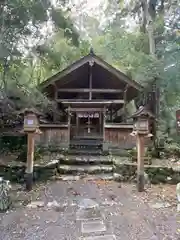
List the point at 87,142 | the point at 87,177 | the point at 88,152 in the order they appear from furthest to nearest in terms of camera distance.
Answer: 1. the point at 87,142
2. the point at 88,152
3. the point at 87,177

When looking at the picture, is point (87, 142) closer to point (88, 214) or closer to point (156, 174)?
point (156, 174)

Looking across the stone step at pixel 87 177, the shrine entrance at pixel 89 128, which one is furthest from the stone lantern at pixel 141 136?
the shrine entrance at pixel 89 128

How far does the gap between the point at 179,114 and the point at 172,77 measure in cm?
488

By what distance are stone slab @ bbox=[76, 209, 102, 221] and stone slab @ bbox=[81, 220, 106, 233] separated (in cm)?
22

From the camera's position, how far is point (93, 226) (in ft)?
15.5

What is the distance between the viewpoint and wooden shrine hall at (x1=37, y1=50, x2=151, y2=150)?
1096 centimetres

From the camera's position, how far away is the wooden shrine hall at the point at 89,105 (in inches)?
432

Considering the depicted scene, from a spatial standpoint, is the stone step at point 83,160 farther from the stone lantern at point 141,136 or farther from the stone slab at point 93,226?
the stone slab at point 93,226

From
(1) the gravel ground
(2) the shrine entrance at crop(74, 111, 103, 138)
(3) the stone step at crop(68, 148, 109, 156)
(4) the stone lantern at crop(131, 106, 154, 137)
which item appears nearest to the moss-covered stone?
(1) the gravel ground

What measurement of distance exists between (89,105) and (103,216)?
696cm

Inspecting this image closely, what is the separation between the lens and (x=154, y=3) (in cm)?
1378

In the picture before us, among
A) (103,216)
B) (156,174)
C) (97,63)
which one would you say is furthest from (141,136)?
(97,63)

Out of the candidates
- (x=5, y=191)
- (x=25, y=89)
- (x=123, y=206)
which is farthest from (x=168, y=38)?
(x=5, y=191)

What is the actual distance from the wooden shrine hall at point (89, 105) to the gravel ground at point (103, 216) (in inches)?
145
